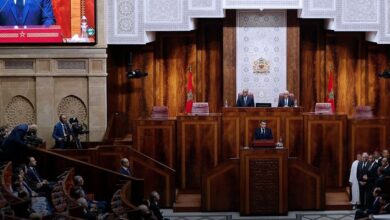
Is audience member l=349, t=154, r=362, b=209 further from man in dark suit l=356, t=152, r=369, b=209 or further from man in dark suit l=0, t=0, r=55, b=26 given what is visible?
man in dark suit l=0, t=0, r=55, b=26

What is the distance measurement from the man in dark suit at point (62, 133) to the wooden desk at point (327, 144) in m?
5.09

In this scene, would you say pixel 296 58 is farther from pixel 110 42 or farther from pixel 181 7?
pixel 110 42

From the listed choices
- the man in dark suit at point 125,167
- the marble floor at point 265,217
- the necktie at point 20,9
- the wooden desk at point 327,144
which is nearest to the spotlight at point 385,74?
the wooden desk at point 327,144

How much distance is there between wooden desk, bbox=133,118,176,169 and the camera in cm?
1903

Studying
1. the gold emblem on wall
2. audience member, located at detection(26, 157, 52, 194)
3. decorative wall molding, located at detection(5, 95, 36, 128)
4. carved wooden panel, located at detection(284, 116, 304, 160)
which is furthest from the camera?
the gold emblem on wall

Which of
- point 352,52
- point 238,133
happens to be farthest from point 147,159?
point 352,52

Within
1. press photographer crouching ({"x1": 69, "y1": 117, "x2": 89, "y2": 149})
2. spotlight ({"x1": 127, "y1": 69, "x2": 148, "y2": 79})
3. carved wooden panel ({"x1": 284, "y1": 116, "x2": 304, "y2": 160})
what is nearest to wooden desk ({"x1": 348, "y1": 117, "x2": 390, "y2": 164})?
carved wooden panel ({"x1": 284, "y1": 116, "x2": 304, "y2": 160})

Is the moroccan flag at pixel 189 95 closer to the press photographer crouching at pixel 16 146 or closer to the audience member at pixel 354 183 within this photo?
the audience member at pixel 354 183

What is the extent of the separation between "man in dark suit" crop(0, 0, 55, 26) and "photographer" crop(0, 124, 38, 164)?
433 cm

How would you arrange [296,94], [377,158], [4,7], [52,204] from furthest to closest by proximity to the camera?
[296,94], [4,7], [377,158], [52,204]

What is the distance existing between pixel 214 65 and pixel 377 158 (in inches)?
203

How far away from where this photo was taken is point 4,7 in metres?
19.0

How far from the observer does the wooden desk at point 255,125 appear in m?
19.0

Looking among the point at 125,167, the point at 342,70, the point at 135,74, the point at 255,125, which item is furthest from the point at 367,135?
the point at 125,167
